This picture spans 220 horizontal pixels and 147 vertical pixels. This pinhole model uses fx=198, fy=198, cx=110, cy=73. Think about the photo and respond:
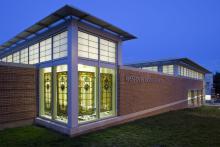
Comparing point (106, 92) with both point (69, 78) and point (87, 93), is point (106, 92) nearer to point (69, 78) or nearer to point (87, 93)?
point (87, 93)

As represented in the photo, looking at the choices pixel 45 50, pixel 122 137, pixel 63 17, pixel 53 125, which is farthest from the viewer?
pixel 45 50

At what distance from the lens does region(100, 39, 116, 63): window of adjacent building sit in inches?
440

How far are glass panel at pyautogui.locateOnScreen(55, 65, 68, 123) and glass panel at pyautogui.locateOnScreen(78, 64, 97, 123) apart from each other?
0.76 meters

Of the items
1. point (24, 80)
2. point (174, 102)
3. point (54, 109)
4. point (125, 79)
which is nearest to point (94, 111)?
point (54, 109)

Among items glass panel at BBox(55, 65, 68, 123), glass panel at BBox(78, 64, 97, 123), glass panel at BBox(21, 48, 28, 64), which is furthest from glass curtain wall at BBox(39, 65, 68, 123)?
glass panel at BBox(21, 48, 28, 64)

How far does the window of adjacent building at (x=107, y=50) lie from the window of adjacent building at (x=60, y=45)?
221cm

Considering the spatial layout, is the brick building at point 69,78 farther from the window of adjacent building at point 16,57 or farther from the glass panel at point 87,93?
the window of adjacent building at point 16,57

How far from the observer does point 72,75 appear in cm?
911

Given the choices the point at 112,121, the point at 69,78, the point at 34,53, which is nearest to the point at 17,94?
the point at 34,53

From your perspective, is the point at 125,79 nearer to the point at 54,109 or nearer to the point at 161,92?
the point at 54,109

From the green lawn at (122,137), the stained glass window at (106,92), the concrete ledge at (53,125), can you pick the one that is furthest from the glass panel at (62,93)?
the stained glass window at (106,92)

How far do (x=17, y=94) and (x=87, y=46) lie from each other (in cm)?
446

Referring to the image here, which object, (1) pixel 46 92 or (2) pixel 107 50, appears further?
(2) pixel 107 50

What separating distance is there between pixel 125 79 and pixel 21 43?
24.5ft
